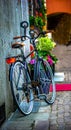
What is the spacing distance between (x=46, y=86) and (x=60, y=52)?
30.8 ft

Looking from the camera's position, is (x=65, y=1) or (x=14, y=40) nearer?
(x=14, y=40)

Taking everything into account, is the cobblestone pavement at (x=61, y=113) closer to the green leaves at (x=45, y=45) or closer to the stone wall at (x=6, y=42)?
the stone wall at (x=6, y=42)

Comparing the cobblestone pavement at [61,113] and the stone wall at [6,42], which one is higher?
the stone wall at [6,42]

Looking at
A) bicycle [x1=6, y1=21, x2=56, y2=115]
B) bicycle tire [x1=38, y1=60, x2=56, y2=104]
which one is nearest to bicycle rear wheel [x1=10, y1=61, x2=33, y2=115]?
bicycle [x1=6, y1=21, x2=56, y2=115]

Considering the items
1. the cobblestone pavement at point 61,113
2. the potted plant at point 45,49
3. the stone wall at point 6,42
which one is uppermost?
the stone wall at point 6,42

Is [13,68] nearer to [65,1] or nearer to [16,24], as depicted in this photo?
[16,24]

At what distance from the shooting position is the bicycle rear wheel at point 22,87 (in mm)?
5375

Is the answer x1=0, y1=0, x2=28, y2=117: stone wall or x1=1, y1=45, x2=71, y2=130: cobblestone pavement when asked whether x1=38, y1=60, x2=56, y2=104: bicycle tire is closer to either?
x1=1, y1=45, x2=71, y2=130: cobblestone pavement

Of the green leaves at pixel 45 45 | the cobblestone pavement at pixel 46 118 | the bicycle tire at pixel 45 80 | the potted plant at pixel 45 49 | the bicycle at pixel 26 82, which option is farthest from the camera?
the green leaves at pixel 45 45

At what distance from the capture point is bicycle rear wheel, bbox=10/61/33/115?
5375 millimetres

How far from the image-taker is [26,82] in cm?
578

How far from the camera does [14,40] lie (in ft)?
20.7

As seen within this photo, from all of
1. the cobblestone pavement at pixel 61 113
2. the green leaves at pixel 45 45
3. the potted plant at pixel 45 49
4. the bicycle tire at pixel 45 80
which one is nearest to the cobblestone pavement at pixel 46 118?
the cobblestone pavement at pixel 61 113

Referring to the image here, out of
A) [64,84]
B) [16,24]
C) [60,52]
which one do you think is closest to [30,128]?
[16,24]
